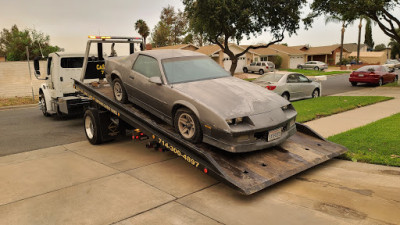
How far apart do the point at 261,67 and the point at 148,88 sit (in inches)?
1485

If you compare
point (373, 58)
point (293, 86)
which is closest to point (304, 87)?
point (293, 86)

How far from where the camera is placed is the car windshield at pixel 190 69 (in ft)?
19.5

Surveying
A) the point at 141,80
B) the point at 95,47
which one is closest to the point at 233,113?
the point at 141,80

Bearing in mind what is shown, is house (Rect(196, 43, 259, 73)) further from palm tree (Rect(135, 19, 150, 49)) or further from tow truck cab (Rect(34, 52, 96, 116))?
tow truck cab (Rect(34, 52, 96, 116))

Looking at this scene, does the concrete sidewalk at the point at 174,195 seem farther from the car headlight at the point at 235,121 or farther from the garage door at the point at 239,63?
the garage door at the point at 239,63

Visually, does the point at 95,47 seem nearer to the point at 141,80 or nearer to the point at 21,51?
the point at 141,80

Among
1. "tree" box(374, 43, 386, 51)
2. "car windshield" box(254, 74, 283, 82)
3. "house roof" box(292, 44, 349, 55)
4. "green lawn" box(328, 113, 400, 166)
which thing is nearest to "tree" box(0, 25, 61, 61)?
"car windshield" box(254, 74, 283, 82)

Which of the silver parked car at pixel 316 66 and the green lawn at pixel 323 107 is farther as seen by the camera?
the silver parked car at pixel 316 66

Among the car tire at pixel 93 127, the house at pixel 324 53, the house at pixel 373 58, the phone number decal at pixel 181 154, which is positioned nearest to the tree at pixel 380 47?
the house at pixel 373 58

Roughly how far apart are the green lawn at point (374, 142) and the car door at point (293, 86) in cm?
478

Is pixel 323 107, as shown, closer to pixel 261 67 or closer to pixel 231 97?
pixel 231 97

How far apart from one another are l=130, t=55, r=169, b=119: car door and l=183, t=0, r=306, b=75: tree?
17598 mm

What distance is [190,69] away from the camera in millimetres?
6254

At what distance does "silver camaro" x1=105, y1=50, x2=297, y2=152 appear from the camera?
489 cm
